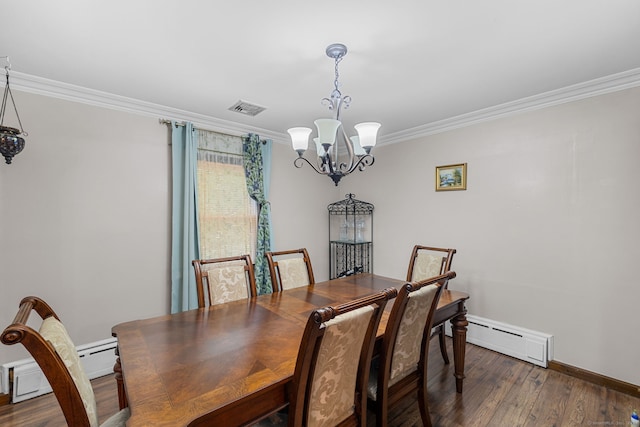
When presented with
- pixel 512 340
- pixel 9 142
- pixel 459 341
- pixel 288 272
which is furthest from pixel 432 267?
pixel 9 142

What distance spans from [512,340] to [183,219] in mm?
3391

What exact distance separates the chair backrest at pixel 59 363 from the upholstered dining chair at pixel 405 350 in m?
1.23

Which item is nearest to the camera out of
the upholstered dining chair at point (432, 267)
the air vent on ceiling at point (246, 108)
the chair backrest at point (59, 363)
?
the chair backrest at point (59, 363)

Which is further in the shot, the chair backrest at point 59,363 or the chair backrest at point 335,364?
the chair backrest at point 335,364

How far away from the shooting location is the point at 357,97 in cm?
259

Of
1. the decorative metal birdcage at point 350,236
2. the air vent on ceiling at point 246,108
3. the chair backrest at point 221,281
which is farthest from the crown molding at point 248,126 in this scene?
the chair backrest at point 221,281

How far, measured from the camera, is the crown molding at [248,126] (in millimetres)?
2229

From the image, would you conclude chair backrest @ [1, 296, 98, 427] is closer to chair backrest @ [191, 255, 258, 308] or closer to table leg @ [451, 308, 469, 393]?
chair backrest @ [191, 255, 258, 308]

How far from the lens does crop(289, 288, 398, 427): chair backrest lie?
42.3 inches

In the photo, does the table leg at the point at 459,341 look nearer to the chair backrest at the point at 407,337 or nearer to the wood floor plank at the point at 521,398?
the wood floor plank at the point at 521,398

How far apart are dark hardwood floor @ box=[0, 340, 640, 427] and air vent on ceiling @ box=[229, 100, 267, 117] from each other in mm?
2597

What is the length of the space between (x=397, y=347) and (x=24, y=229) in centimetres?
281

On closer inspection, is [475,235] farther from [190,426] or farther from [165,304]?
[165,304]

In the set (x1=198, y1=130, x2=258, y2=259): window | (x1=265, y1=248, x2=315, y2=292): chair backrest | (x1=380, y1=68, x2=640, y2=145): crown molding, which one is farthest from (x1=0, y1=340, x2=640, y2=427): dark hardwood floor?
(x1=380, y1=68, x2=640, y2=145): crown molding
